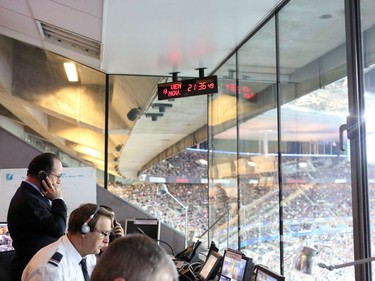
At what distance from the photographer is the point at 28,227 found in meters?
2.54

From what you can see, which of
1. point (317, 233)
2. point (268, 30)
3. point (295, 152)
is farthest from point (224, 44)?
point (317, 233)

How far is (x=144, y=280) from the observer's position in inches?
35.6

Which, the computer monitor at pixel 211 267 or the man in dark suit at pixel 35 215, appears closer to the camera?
the man in dark suit at pixel 35 215

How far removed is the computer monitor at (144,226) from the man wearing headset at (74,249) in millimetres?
2862

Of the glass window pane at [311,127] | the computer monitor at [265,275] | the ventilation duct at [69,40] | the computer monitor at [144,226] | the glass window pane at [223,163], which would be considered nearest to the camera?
the computer monitor at [265,275]

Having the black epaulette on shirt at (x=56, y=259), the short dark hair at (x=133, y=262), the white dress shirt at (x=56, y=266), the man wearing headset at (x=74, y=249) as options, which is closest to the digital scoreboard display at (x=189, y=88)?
the man wearing headset at (x=74, y=249)

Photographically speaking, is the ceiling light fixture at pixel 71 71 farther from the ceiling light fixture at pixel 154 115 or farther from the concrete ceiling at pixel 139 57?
the ceiling light fixture at pixel 154 115

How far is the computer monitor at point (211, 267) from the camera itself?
3.42m

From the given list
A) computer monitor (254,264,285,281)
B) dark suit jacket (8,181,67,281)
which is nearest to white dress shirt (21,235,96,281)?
dark suit jacket (8,181,67,281)

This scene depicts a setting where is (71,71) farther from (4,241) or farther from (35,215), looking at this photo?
(35,215)

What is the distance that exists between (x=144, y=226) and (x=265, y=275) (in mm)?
2658

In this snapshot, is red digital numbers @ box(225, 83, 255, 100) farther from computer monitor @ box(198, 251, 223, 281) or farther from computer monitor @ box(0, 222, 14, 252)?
computer monitor @ box(0, 222, 14, 252)

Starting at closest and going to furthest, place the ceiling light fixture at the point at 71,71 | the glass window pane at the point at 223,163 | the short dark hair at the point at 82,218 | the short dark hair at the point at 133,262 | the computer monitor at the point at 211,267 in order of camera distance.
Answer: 1. the short dark hair at the point at 133,262
2. the short dark hair at the point at 82,218
3. the computer monitor at the point at 211,267
4. the glass window pane at the point at 223,163
5. the ceiling light fixture at the point at 71,71

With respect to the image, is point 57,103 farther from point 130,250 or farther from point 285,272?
point 130,250
